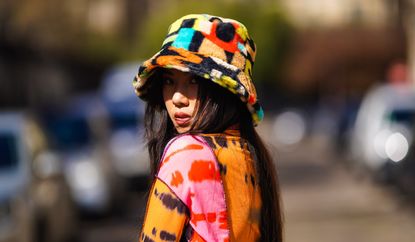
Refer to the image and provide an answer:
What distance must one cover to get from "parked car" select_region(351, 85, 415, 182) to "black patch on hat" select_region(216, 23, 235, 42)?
49.3ft

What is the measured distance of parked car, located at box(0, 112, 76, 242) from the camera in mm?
10039

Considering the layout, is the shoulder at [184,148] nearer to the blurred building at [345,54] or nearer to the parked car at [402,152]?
the parked car at [402,152]

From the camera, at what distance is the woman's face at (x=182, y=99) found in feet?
10.9

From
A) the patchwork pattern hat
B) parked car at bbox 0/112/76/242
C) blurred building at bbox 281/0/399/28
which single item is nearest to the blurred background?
parked car at bbox 0/112/76/242

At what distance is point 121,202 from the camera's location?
17547 millimetres

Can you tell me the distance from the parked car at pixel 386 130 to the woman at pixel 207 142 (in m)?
14.9

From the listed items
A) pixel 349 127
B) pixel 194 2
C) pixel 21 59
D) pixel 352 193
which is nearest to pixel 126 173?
pixel 352 193

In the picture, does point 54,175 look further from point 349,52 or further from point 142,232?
point 349,52

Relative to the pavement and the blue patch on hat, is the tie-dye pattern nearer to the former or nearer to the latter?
the blue patch on hat

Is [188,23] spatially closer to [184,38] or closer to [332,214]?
[184,38]

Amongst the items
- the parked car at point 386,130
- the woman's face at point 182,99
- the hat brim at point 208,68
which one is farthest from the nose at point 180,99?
the parked car at point 386,130

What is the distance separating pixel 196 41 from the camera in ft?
10.8

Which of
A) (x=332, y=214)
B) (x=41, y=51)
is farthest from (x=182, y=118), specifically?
(x=41, y=51)

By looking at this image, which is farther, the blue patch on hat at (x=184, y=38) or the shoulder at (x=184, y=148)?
the blue patch on hat at (x=184, y=38)
